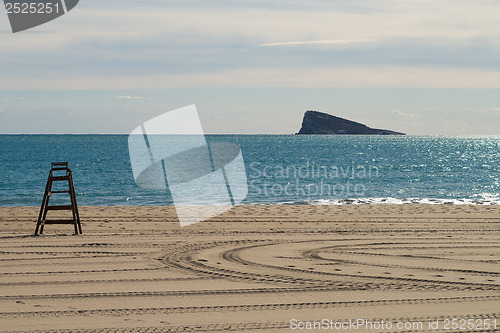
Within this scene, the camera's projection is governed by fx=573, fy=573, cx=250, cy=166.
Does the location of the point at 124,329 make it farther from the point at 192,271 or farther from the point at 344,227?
the point at 344,227

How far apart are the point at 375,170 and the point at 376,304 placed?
45.0 meters

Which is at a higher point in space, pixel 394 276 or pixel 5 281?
pixel 5 281

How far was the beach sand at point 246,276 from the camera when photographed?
571cm

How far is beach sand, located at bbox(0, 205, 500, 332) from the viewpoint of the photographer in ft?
18.7

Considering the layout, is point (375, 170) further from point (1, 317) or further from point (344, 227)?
point (1, 317)

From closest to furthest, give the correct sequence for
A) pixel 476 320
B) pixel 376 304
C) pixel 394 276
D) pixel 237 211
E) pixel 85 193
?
pixel 476 320
pixel 376 304
pixel 394 276
pixel 237 211
pixel 85 193

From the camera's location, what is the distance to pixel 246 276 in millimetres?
7582

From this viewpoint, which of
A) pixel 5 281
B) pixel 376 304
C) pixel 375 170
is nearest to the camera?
pixel 376 304

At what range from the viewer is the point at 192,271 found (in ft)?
25.7

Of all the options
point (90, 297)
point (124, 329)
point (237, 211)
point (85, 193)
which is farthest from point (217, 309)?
point (85, 193)

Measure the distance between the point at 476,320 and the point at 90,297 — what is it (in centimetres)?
410

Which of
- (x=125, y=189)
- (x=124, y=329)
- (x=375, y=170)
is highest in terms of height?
(x=124, y=329)

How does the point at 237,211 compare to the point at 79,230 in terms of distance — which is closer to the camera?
the point at 79,230

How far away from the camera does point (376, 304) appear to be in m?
6.26
